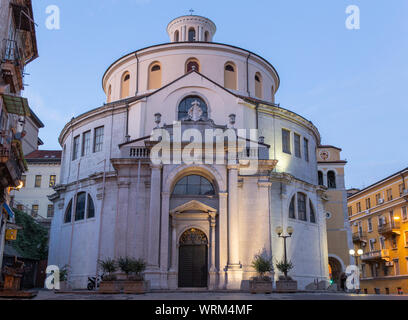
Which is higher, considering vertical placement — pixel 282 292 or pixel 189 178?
pixel 189 178

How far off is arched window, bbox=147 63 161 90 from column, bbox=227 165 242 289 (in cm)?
1272

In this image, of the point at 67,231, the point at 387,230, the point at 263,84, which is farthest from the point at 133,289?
the point at 387,230

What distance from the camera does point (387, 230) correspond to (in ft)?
175

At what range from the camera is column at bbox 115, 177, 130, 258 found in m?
30.4

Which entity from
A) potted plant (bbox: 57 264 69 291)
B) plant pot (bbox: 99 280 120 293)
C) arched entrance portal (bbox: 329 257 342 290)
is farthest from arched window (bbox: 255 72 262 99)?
plant pot (bbox: 99 280 120 293)

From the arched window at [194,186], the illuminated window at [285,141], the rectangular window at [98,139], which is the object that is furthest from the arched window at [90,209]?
the illuminated window at [285,141]

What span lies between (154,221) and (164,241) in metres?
1.41

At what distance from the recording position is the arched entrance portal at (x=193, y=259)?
2944 centimetres

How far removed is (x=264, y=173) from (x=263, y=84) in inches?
486

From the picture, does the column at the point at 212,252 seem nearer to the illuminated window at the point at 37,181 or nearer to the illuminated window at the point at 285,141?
the illuminated window at the point at 285,141

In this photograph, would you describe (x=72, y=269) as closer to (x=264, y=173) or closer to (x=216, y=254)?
(x=216, y=254)

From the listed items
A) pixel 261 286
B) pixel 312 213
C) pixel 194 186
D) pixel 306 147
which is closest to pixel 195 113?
pixel 194 186

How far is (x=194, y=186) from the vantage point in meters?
31.1

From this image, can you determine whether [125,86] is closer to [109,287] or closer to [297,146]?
[297,146]
